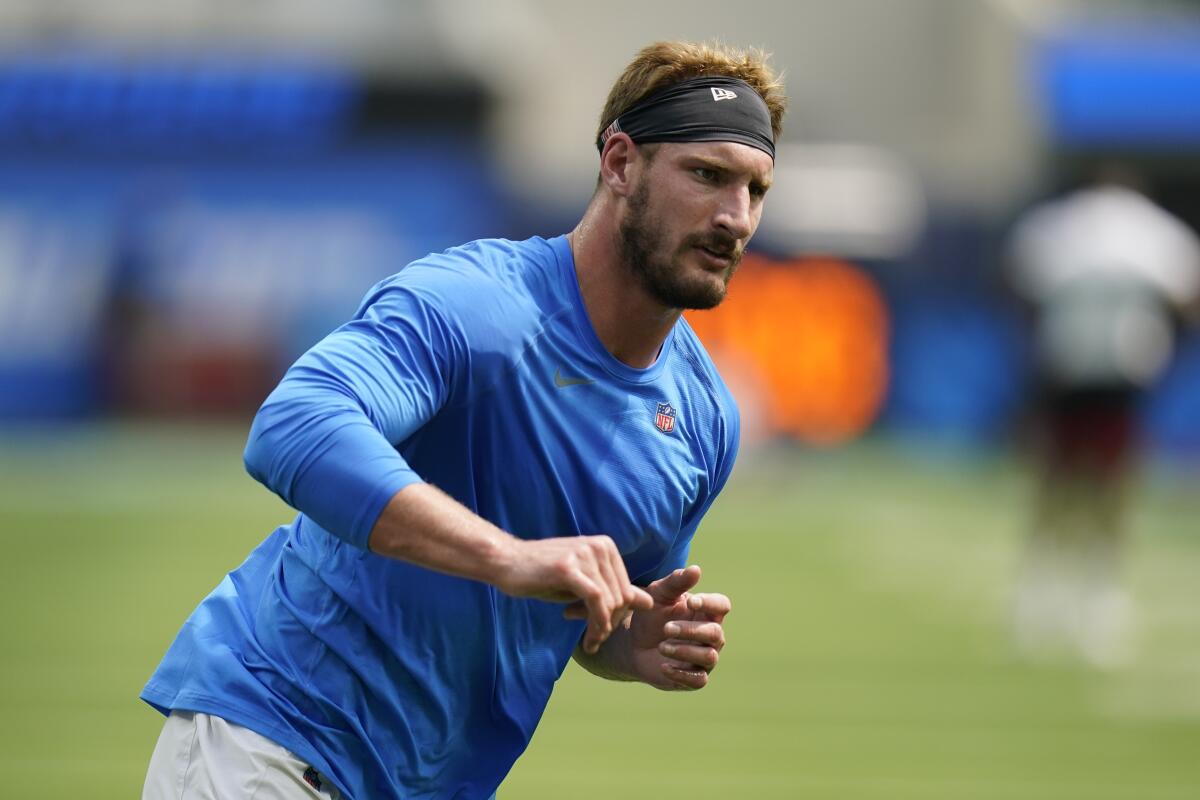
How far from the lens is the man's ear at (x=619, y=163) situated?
4016mm

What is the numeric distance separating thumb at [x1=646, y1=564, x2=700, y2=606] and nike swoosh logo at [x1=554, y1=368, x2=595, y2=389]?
17.0 inches

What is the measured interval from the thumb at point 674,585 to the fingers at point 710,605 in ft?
0.10

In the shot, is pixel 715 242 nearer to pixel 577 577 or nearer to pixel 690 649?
pixel 690 649

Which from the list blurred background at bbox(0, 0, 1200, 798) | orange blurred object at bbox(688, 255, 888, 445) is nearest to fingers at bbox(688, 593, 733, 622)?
blurred background at bbox(0, 0, 1200, 798)

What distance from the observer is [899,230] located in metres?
28.4

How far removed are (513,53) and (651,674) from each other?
2946 centimetres

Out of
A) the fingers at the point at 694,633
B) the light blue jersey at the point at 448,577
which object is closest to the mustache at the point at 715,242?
the light blue jersey at the point at 448,577

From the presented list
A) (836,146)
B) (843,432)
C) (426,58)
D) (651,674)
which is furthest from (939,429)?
(651,674)

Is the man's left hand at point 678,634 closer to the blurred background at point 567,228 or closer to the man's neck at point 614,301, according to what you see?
the man's neck at point 614,301

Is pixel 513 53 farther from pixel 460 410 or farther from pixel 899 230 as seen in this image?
pixel 460 410

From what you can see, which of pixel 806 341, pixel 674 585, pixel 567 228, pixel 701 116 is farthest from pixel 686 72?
pixel 567 228

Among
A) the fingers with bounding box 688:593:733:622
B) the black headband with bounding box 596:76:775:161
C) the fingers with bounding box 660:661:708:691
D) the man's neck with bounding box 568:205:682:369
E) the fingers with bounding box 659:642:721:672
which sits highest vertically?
the black headband with bounding box 596:76:775:161

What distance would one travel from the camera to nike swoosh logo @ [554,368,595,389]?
3.93 metres

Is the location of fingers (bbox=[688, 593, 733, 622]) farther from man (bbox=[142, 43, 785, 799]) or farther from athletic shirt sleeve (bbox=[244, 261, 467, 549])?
athletic shirt sleeve (bbox=[244, 261, 467, 549])
